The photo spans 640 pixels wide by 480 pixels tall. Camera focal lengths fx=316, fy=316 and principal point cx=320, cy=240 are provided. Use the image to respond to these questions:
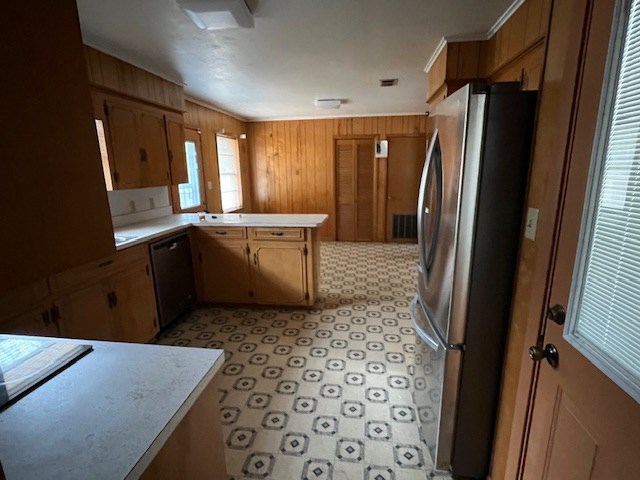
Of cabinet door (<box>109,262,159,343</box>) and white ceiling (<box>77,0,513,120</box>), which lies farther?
cabinet door (<box>109,262,159,343</box>)

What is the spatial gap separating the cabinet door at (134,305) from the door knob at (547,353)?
2427 millimetres

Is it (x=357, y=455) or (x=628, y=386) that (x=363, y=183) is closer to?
(x=357, y=455)

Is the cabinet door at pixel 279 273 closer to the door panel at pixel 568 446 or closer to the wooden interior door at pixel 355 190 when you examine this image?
the door panel at pixel 568 446

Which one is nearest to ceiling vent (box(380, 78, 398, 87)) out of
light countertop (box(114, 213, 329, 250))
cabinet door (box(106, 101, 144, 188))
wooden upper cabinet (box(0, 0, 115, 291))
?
light countertop (box(114, 213, 329, 250))

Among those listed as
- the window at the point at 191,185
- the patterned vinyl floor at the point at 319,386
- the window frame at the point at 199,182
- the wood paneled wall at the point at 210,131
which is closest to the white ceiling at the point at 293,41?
the wood paneled wall at the point at 210,131

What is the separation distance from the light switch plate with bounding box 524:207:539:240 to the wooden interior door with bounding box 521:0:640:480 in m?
0.23

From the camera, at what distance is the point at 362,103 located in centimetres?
459

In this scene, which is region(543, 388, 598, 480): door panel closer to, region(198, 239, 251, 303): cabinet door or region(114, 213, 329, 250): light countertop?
region(114, 213, 329, 250): light countertop

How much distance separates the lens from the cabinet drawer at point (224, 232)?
3088mm

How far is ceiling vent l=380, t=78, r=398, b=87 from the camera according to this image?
3.30 meters

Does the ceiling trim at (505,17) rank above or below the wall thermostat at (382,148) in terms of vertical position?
above

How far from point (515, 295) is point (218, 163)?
446cm

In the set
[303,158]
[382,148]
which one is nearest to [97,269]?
[303,158]

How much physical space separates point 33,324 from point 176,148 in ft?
7.10
